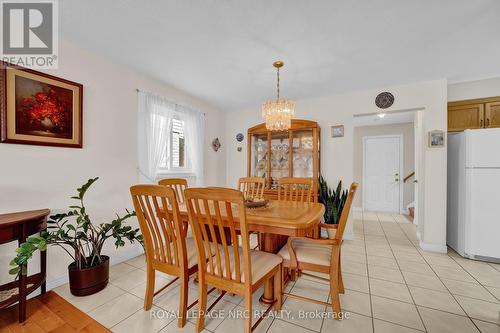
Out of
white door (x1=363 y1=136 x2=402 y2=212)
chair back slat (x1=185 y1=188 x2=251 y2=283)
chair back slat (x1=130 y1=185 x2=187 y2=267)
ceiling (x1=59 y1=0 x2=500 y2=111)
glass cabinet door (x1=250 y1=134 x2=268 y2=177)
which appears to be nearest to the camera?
chair back slat (x1=185 y1=188 x2=251 y2=283)

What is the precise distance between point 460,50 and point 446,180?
5.21ft

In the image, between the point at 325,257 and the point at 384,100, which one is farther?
the point at 384,100

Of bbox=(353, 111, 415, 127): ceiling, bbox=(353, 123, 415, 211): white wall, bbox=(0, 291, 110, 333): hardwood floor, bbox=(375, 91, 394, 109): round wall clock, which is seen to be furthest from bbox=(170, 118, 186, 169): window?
bbox=(353, 123, 415, 211): white wall

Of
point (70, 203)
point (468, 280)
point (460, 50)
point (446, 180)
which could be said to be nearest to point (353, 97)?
point (460, 50)

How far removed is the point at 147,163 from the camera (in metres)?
A: 2.69

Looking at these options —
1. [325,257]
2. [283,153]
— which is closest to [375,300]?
[325,257]

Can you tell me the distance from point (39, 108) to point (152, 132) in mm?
1101

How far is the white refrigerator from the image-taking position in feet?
7.72

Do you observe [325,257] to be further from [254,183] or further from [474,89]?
[474,89]

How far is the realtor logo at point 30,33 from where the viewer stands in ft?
5.16

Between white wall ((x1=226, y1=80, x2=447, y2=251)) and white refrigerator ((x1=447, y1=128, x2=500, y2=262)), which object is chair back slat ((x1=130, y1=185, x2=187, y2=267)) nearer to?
white wall ((x1=226, y1=80, x2=447, y2=251))

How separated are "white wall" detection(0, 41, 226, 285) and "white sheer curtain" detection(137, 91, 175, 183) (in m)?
0.08

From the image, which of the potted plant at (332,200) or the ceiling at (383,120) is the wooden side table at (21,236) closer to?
the potted plant at (332,200)

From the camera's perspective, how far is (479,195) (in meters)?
2.42
